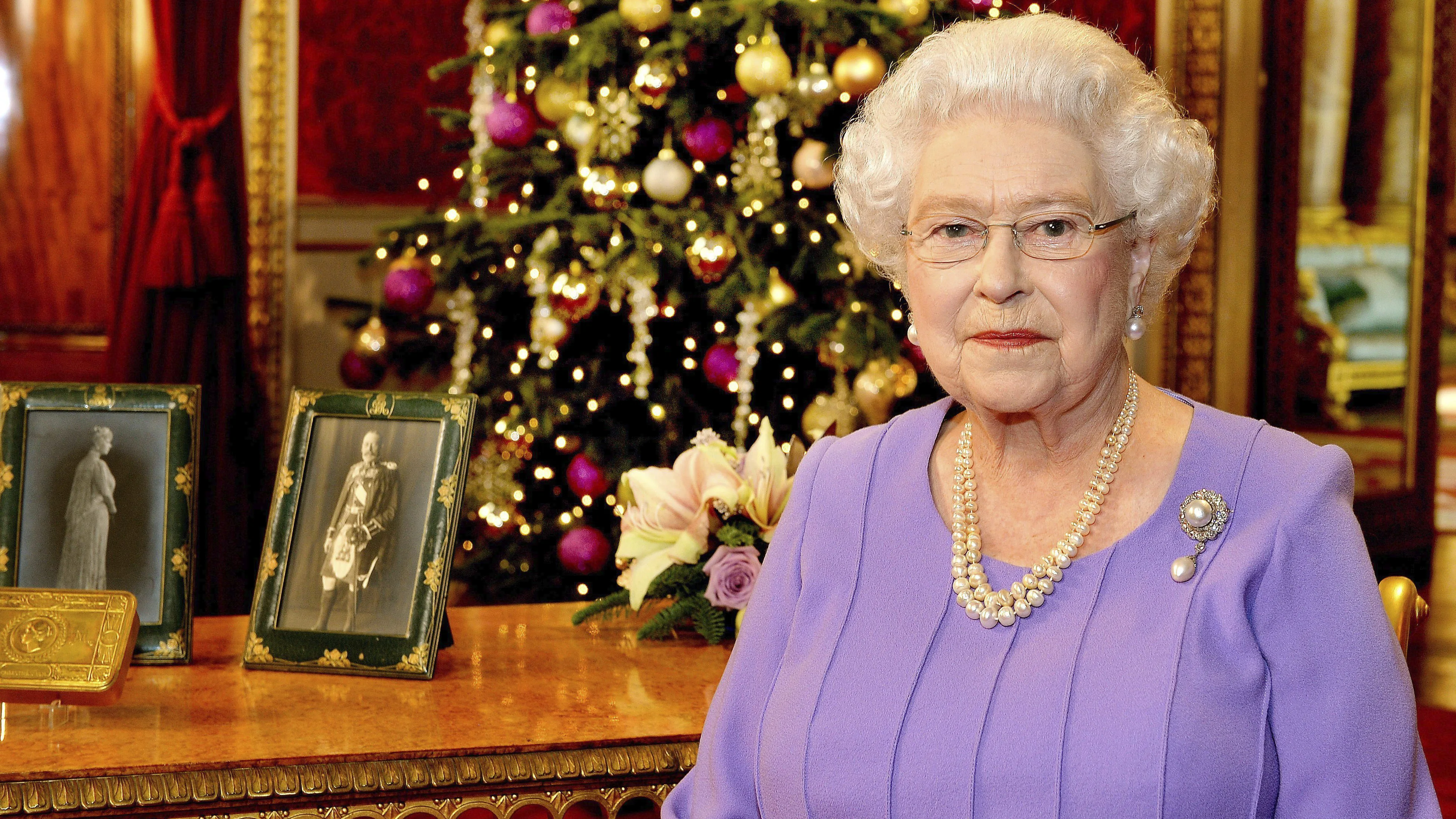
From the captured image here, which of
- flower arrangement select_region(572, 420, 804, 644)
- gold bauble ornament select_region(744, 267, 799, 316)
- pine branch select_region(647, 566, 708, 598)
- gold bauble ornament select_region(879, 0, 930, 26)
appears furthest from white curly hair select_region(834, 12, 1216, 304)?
gold bauble ornament select_region(879, 0, 930, 26)

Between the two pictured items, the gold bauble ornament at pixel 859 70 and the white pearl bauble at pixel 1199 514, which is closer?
the white pearl bauble at pixel 1199 514

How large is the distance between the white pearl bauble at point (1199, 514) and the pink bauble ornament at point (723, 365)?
8.21 feet

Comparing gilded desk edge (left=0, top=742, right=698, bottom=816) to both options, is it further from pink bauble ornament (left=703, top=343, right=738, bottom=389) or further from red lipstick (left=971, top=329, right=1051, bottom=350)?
pink bauble ornament (left=703, top=343, right=738, bottom=389)

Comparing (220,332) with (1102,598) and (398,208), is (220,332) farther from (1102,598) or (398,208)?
(1102,598)

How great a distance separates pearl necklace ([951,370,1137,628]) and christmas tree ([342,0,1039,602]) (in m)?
2.12

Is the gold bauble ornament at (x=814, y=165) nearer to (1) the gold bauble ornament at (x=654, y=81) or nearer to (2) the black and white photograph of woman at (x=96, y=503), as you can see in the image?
(1) the gold bauble ornament at (x=654, y=81)

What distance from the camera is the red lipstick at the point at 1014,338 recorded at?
1.40 m

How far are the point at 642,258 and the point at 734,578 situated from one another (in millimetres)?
1981

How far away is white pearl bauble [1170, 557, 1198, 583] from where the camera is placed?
1.34 metres

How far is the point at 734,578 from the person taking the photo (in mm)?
1895

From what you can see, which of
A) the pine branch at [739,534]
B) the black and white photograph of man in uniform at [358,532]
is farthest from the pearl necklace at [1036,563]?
the black and white photograph of man in uniform at [358,532]

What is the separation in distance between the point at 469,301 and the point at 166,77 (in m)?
1.31

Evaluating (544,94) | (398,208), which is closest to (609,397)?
(544,94)

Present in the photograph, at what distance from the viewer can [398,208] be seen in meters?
5.39
